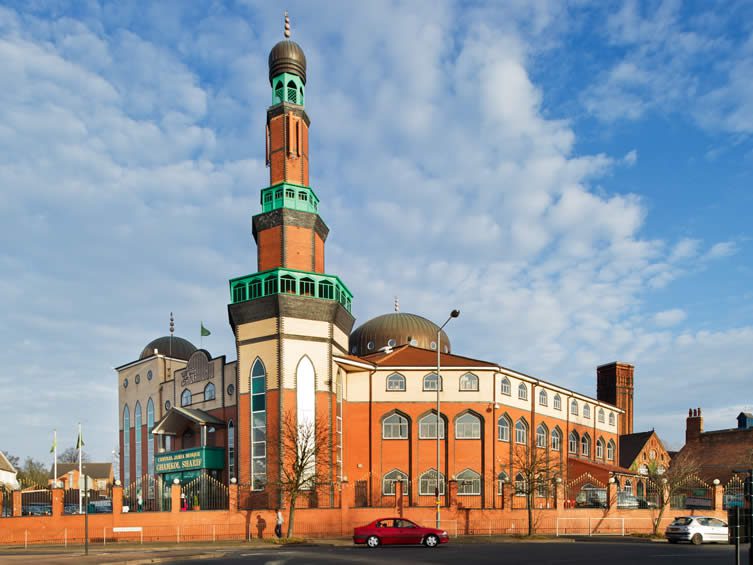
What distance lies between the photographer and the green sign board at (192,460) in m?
52.2

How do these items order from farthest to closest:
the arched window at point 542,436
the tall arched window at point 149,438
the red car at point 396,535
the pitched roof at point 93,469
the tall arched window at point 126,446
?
the pitched roof at point 93,469
the tall arched window at point 126,446
the tall arched window at point 149,438
the arched window at point 542,436
the red car at point 396,535

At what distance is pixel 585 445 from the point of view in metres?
72.9

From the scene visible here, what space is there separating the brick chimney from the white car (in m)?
54.2

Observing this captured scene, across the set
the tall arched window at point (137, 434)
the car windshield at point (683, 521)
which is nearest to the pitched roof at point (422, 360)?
the car windshield at point (683, 521)

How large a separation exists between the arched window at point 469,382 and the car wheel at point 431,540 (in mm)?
22023

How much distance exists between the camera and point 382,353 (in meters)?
67.1

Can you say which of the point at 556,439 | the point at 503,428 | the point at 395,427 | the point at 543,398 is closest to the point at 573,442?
the point at 556,439

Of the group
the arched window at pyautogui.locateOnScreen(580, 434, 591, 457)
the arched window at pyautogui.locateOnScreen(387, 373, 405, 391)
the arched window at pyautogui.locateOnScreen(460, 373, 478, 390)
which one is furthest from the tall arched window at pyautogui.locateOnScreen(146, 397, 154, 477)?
the arched window at pyautogui.locateOnScreen(580, 434, 591, 457)

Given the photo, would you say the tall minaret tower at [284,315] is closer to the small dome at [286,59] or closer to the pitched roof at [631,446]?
the small dome at [286,59]

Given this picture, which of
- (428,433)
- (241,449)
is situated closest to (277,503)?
(241,449)

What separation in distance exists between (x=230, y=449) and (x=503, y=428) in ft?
66.6

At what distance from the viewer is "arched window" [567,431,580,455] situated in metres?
69.0

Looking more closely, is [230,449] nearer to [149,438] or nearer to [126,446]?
[149,438]

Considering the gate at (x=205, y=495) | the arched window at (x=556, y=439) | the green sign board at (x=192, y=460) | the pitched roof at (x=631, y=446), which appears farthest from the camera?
the pitched roof at (x=631, y=446)
